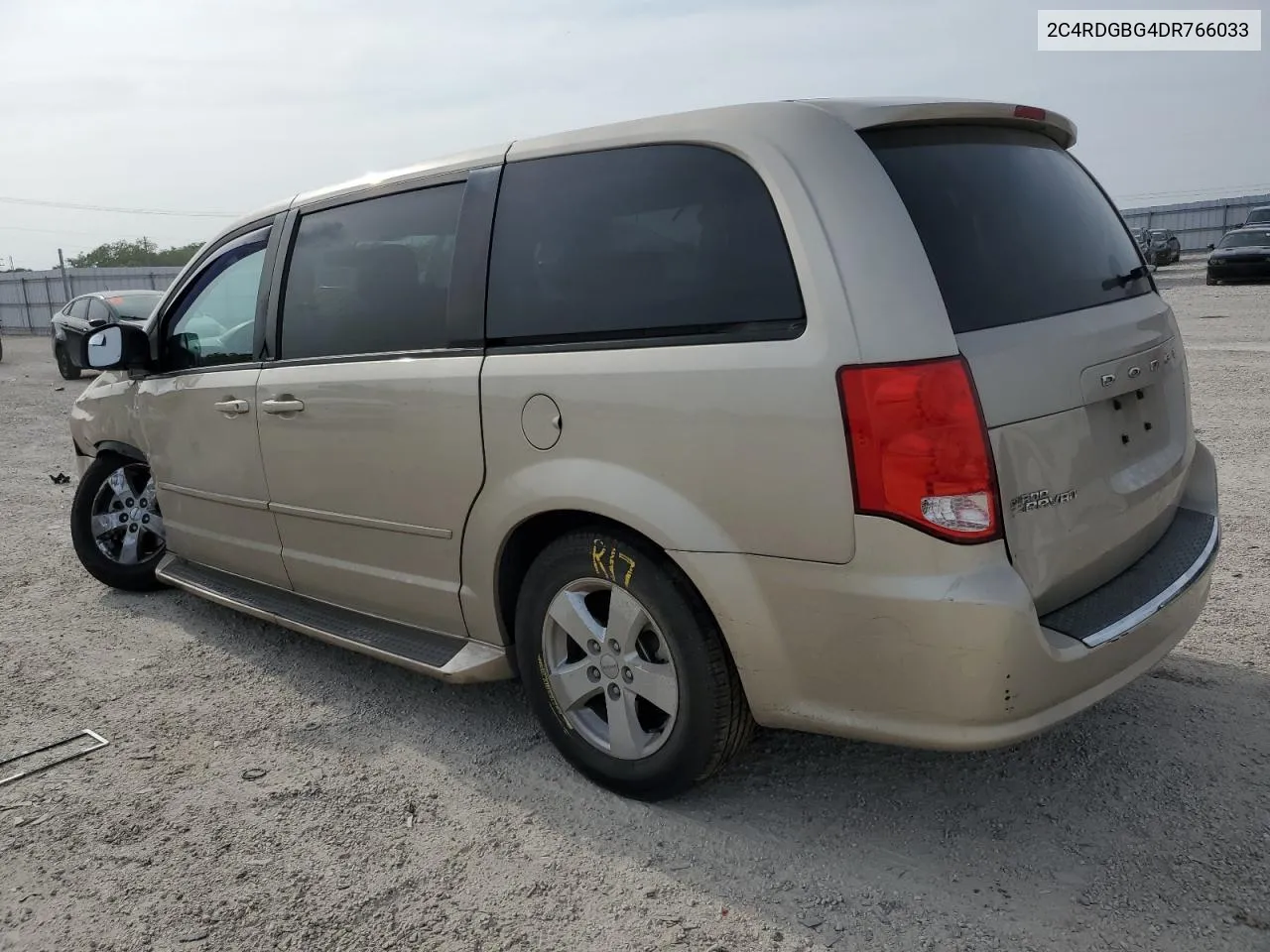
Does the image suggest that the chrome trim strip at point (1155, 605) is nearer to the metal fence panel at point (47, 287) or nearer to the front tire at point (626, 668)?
the front tire at point (626, 668)

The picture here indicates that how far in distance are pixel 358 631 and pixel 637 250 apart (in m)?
1.79

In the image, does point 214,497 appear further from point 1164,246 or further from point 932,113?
point 1164,246

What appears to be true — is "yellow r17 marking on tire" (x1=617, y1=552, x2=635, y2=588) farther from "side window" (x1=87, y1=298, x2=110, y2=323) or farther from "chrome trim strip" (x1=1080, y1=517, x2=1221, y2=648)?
"side window" (x1=87, y1=298, x2=110, y2=323)

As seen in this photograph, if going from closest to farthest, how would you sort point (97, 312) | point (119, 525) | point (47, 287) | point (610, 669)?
point (610, 669)
point (119, 525)
point (97, 312)
point (47, 287)

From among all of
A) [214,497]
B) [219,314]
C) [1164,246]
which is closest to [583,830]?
[214,497]

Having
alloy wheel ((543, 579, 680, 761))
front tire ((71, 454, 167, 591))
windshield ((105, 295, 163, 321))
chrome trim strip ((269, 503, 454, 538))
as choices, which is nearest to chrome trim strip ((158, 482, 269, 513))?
chrome trim strip ((269, 503, 454, 538))

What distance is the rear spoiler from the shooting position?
8.27 ft

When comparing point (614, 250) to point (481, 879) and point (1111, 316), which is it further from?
point (481, 879)

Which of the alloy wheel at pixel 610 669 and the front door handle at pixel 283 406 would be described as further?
the front door handle at pixel 283 406

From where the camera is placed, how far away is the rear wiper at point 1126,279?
9.41ft

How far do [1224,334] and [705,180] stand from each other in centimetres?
1317

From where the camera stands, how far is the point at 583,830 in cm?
282

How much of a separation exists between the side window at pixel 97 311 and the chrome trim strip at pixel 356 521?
1397 centimetres

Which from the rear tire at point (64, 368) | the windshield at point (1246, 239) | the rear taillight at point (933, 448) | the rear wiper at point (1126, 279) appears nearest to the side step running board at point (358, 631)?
the rear taillight at point (933, 448)
